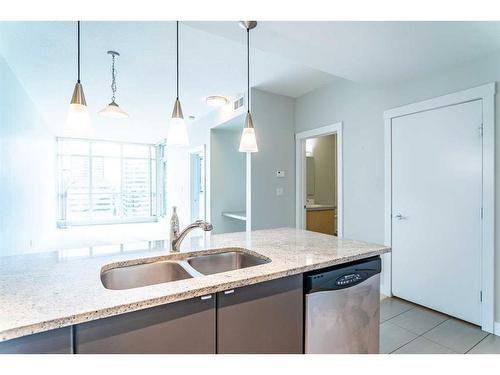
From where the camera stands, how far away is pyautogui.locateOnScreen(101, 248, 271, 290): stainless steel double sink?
1330 mm

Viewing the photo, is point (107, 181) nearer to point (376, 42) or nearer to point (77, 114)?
point (77, 114)

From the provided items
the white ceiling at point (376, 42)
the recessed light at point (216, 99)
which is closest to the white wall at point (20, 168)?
the recessed light at point (216, 99)

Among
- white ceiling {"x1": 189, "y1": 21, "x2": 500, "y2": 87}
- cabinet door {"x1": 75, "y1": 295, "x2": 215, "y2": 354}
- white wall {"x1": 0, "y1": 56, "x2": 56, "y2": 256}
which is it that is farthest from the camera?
white wall {"x1": 0, "y1": 56, "x2": 56, "y2": 256}

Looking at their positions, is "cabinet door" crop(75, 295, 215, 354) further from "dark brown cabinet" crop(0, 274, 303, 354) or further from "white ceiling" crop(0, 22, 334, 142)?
"white ceiling" crop(0, 22, 334, 142)

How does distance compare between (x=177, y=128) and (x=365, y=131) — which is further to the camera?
(x=365, y=131)

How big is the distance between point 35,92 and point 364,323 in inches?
213

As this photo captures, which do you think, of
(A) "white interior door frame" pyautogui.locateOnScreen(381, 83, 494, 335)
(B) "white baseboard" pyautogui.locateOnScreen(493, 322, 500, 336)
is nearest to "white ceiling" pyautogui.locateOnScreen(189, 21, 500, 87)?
(A) "white interior door frame" pyautogui.locateOnScreen(381, 83, 494, 335)

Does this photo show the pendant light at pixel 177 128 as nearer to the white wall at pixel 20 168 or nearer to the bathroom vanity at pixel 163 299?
the bathroom vanity at pixel 163 299

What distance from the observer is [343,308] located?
1436 mm

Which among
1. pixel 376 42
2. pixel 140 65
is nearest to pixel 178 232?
pixel 376 42

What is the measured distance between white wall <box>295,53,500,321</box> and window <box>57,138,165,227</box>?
286 inches

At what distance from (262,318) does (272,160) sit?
293 cm
